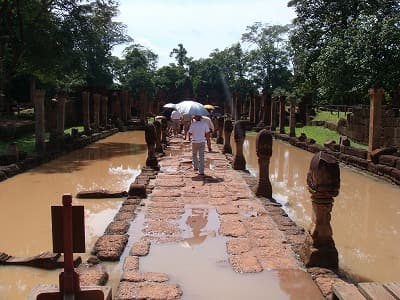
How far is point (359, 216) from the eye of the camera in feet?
28.7

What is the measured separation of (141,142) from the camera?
76.3 feet

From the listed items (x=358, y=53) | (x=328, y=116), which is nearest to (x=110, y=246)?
(x=358, y=53)

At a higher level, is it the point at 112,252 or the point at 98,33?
the point at 98,33

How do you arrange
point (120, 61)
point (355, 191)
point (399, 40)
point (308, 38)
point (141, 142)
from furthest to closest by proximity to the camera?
point (120, 61), point (308, 38), point (141, 142), point (399, 40), point (355, 191)

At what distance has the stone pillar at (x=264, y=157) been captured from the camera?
881 centimetres

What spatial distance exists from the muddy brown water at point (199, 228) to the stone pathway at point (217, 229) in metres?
0.13

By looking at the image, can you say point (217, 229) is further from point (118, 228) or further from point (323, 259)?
point (323, 259)

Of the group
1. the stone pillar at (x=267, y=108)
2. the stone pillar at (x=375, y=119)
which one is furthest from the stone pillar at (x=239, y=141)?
the stone pillar at (x=267, y=108)

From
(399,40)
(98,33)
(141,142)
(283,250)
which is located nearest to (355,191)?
(283,250)

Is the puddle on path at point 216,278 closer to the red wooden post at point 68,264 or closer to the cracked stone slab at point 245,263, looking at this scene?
the cracked stone slab at point 245,263

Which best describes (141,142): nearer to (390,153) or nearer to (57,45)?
(57,45)

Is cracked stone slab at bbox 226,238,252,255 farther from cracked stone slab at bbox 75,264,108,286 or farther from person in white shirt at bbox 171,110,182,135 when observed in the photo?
person in white shirt at bbox 171,110,182,135

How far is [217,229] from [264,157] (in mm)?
2468

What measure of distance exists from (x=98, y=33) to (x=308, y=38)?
14220 millimetres
